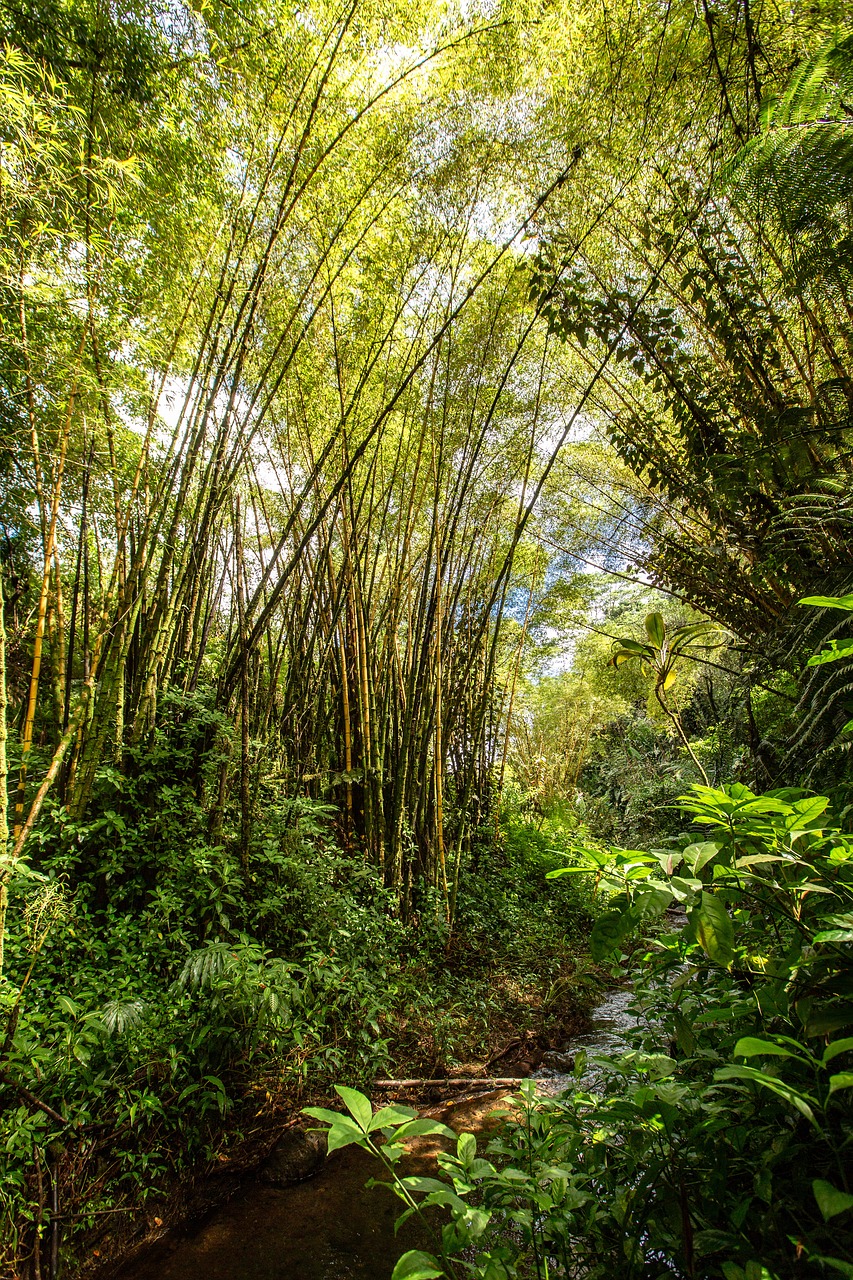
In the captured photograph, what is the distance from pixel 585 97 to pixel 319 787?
4.24 metres

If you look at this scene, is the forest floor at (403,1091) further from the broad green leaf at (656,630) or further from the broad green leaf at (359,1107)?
the broad green leaf at (656,630)

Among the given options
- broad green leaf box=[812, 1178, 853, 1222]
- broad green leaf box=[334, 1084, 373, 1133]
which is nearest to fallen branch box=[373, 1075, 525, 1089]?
broad green leaf box=[334, 1084, 373, 1133]

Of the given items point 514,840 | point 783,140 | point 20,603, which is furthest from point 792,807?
point 514,840

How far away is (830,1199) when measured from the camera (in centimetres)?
51

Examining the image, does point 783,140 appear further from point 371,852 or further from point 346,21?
point 371,852

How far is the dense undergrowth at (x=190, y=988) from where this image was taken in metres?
1.66

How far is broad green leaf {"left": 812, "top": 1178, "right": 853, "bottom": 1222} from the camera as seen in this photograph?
50 centimetres

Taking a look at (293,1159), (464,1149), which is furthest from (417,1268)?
(293,1159)

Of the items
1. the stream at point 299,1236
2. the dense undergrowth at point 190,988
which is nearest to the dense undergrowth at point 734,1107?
the stream at point 299,1236

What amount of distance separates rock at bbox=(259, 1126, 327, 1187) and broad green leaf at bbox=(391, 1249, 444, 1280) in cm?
159

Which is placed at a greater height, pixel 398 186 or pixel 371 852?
pixel 398 186

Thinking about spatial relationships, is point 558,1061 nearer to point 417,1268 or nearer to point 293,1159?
point 293,1159

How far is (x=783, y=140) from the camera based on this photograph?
1250 mm

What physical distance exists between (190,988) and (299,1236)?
819 millimetres
